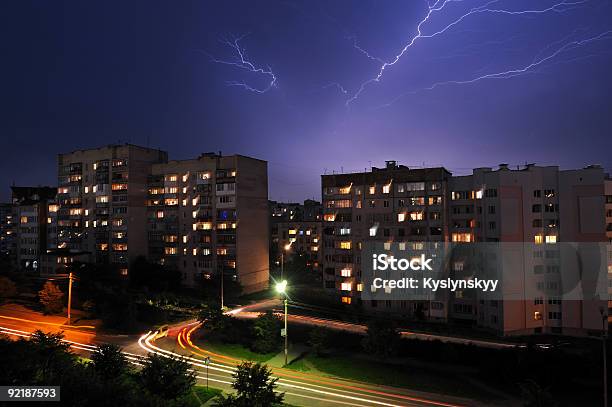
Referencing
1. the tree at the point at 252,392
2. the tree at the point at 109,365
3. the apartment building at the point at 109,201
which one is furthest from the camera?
the apartment building at the point at 109,201

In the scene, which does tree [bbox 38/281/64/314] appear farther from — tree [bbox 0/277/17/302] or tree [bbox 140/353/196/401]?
tree [bbox 140/353/196/401]

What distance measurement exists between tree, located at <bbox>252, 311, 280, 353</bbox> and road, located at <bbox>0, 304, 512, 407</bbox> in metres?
2.79

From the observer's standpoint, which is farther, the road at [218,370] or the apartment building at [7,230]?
the apartment building at [7,230]

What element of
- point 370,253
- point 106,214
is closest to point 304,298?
point 370,253

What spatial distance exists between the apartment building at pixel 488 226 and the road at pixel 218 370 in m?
26.2

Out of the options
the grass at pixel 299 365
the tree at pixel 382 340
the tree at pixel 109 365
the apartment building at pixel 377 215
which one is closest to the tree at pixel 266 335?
the grass at pixel 299 365

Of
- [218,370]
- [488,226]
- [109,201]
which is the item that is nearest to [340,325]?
[218,370]

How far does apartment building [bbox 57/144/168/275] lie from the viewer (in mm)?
74312

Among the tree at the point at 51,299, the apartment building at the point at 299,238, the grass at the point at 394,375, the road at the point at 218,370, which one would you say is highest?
the apartment building at the point at 299,238

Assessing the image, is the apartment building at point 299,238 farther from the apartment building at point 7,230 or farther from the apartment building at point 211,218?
the apartment building at point 7,230

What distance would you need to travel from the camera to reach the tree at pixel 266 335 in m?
38.2

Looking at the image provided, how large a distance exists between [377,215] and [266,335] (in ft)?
90.4

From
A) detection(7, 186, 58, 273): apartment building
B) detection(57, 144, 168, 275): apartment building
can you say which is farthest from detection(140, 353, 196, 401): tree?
detection(7, 186, 58, 273): apartment building

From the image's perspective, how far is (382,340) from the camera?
36875 mm
